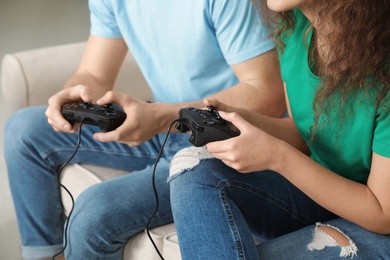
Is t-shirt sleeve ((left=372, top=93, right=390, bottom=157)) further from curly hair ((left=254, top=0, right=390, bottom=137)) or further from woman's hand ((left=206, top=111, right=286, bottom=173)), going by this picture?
woman's hand ((left=206, top=111, right=286, bottom=173))

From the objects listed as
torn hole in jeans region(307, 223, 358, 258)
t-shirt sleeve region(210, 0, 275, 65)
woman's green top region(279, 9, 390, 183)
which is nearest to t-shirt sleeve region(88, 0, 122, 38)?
t-shirt sleeve region(210, 0, 275, 65)

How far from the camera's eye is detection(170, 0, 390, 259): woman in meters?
1.16

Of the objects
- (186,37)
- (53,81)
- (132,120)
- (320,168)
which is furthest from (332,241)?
(53,81)

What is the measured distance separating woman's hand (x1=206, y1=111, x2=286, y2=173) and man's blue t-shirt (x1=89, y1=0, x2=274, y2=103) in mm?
361

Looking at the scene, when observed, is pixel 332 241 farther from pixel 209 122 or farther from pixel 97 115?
pixel 97 115

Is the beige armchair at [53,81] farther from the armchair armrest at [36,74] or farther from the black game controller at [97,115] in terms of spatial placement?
the black game controller at [97,115]

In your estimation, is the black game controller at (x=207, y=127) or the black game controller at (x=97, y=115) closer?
the black game controller at (x=207, y=127)

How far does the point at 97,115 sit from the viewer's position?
1.39 m

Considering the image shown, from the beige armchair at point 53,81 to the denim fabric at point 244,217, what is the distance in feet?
1.39

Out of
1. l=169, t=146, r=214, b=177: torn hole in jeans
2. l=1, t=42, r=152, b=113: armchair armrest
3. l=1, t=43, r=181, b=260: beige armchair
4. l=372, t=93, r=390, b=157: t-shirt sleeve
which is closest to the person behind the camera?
l=372, t=93, r=390, b=157: t-shirt sleeve

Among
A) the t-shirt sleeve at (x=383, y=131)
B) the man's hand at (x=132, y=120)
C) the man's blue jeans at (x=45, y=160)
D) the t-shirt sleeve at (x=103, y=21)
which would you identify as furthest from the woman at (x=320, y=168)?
the t-shirt sleeve at (x=103, y=21)

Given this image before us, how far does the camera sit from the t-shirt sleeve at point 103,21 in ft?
5.61

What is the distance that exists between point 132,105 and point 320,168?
1.37ft

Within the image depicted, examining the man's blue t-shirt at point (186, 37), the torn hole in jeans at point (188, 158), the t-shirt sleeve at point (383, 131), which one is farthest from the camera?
the man's blue t-shirt at point (186, 37)
